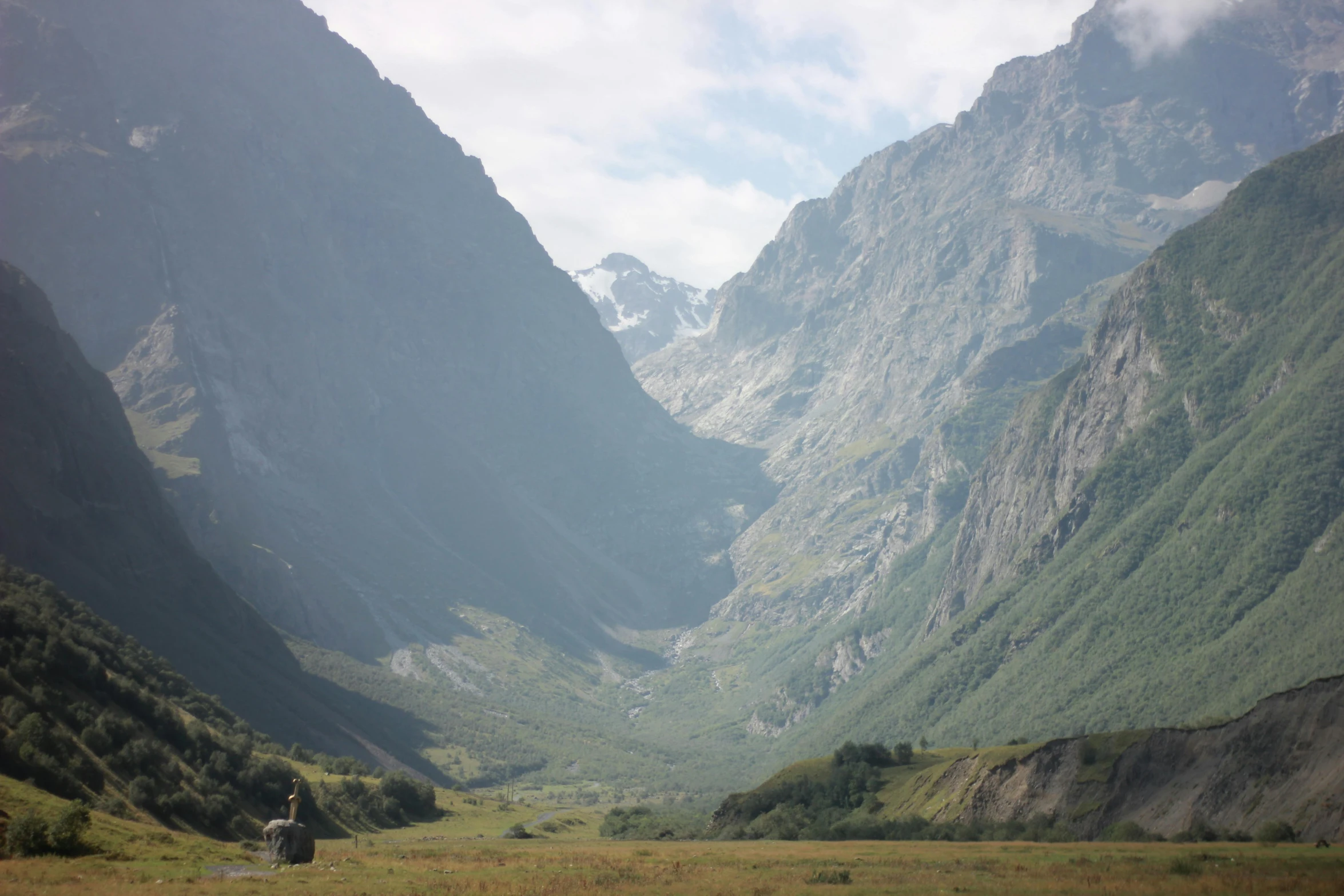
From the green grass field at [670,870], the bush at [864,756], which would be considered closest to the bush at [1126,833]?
the green grass field at [670,870]

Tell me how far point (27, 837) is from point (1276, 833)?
76.8 metres

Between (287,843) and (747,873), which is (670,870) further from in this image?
(287,843)

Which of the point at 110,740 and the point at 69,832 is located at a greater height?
the point at 110,740

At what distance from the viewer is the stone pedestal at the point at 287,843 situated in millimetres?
60625

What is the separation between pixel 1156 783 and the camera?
9606 cm

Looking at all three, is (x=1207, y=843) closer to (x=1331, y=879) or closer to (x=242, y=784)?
(x=1331, y=879)

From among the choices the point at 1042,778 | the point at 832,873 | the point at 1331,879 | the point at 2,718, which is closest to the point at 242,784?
the point at 2,718

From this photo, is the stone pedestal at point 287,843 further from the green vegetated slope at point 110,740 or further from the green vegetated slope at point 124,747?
the green vegetated slope at point 110,740

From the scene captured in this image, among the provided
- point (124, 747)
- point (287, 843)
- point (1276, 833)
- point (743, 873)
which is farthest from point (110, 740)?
point (1276, 833)

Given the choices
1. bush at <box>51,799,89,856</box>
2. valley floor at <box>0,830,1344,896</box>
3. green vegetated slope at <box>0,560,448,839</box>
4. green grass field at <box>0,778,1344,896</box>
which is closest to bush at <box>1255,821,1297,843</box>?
valley floor at <box>0,830,1344,896</box>

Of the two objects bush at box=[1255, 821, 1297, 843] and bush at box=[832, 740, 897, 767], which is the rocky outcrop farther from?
bush at box=[832, 740, 897, 767]

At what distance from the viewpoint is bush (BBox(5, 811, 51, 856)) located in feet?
169

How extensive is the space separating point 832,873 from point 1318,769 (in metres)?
48.1

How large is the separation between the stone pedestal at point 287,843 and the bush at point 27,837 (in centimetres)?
1160
